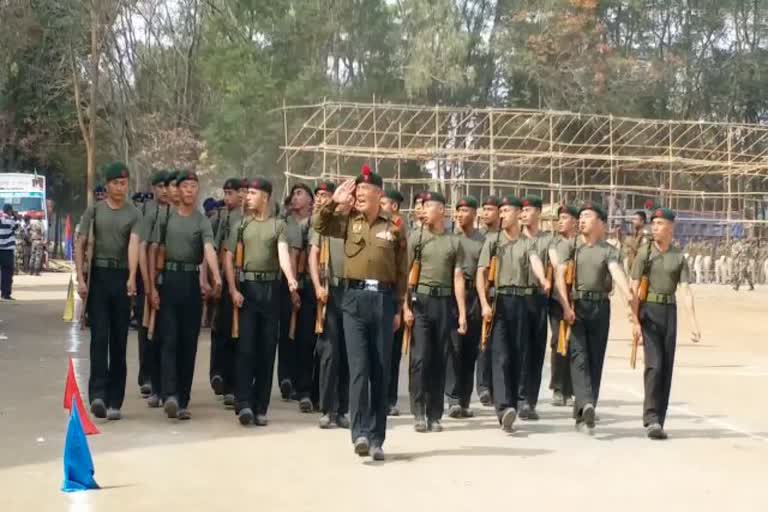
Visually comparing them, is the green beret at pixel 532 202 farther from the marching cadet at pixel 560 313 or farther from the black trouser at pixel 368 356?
the black trouser at pixel 368 356

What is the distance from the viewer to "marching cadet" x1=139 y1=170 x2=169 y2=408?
10.4 meters

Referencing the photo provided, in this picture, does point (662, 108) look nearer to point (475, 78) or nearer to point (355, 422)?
point (475, 78)

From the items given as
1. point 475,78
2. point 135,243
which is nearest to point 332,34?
point 475,78

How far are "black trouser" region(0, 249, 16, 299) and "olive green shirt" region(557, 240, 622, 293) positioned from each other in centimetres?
1597

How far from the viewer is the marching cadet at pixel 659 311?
1027cm

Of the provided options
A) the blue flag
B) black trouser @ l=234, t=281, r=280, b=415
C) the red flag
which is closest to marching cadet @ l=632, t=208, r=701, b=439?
black trouser @ l=234, t=281, r=280, b=415

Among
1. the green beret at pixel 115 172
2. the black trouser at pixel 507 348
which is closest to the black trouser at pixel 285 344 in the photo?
the green beret at pixel 115 172

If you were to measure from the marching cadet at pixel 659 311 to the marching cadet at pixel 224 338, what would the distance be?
3375 millimetres

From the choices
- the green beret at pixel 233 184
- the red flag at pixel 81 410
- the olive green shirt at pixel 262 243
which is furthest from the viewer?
the green beret at pixel 233 184

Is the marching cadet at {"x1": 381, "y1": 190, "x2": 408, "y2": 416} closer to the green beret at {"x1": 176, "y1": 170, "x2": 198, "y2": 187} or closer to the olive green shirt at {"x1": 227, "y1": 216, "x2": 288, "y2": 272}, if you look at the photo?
the olive green shirt at {"x1": 227, "y1": 216, "x2": 288, "y2": 272}

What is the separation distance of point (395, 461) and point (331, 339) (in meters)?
1.78

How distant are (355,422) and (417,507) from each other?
161 cm

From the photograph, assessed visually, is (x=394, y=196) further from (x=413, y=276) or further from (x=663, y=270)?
(x=663, y=270)

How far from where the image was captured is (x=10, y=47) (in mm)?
34750
